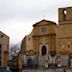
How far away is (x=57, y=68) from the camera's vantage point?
112 feet

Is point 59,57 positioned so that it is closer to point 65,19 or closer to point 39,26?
point 65,19

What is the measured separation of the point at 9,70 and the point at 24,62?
2.06 m

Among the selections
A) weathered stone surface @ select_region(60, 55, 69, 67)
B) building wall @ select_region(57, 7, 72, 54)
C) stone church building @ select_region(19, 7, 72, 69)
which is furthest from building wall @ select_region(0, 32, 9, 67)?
weathered stone surface @ select_region(60, 55, 69, 67)

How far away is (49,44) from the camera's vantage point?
40500mm

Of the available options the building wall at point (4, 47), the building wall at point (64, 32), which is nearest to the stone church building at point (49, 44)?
the building wall at point (64, 32)

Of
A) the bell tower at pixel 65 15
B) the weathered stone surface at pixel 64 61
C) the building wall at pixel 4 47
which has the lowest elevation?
the weathered stone surface at pixel 64 61

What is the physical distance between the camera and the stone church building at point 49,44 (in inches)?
1393

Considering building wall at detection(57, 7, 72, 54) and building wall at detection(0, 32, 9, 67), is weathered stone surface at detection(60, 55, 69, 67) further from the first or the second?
building wall at detection(0, 32, 9, 67)

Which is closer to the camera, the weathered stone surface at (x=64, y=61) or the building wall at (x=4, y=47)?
the weathered stone surface at (x=64, y=61)

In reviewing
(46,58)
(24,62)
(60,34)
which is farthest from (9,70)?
(60,34)

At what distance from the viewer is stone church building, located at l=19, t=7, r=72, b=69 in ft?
116

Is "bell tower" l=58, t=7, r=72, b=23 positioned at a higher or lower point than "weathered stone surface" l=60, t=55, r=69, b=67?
higher

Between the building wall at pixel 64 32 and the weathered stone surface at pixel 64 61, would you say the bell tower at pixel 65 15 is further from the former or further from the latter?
the weathered stone surface at pixel 64 61

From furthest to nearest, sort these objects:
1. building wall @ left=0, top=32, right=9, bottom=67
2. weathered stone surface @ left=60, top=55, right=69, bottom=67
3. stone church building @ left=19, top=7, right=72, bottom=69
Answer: building wall @ left=0, top=32, right=9, bottom=67, stone church building @ left=19, top=7, right=72, bottom=69, weathered stone surface @ left=60, top=55, right=69, bottom=67
